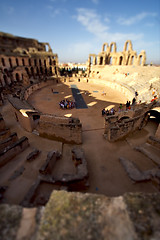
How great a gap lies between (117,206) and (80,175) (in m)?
2.94

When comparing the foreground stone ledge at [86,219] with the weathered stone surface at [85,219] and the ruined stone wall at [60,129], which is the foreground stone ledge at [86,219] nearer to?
the weathered stone surface at [85,219]

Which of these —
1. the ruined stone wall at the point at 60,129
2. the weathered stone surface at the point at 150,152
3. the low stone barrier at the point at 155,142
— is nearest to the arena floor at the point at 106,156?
the weathered stone surface at the point at 150,152

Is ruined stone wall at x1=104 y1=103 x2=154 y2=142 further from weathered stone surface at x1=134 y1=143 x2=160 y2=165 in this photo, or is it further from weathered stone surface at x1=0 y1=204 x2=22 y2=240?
weathered stone surface at x1=0 y1=204 x2=22 y2=240

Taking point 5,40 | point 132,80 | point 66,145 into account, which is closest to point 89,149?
point 66,145

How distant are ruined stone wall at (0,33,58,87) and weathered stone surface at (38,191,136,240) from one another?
28.0m

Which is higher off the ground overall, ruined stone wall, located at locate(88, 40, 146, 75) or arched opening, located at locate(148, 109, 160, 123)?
ruined stone wall, located at locate(88, 40, 146, 75)

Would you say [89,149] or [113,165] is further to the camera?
[89,149]

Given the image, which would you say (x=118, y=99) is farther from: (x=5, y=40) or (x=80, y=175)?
(x=5, y=40)

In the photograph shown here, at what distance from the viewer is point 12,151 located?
26.0 feet

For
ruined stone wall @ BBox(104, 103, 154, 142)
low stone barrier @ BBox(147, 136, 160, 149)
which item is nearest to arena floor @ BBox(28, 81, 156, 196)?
ruined stone wall @ BBox(104, 103, 154, 142)

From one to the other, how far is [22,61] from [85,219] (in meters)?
38.7

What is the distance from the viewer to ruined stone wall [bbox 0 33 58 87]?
27.9m

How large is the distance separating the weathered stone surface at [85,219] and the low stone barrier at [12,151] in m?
5.41

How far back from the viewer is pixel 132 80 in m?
26.2
